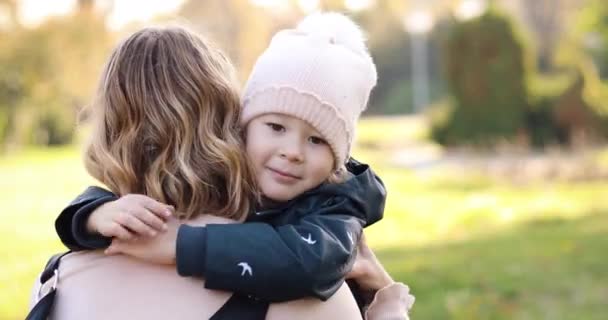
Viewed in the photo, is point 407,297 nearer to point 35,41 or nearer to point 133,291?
point 133,291

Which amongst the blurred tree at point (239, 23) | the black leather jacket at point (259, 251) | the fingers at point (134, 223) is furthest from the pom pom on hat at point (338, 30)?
the blurred tree at point (239, 23)

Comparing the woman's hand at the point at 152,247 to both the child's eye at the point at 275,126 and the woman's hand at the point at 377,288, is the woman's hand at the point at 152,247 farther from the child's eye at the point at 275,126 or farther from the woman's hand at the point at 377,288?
the woman's hand at the point at 377,288

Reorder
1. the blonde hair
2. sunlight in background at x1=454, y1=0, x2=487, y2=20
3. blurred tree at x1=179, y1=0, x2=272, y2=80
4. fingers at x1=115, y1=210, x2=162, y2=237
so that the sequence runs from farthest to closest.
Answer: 1. blurred tree at x1=179, y1=0, x2=272, y2=80
2. sunlight in background at x1=454, y1=0, x2=487, y2=20
3. the blonde hair
4. fingers at x1=115, y1=210, x2=162, y2=237

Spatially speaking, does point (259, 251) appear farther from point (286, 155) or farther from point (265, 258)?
point (286, 155)

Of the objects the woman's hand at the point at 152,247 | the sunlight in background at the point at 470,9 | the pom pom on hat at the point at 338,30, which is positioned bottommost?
the sunlight in background at the point at 470,9

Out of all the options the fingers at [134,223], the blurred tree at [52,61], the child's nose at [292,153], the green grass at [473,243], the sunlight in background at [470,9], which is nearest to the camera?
the fingers at [134,223]

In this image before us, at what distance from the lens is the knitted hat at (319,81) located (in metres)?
2.02

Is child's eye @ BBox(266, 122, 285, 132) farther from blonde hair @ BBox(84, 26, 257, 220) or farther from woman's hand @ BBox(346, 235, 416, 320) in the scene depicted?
woman's hand @ BBox(346, 235, 416, 320)

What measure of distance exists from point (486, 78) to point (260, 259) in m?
17.1

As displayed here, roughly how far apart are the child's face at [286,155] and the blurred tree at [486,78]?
16357mm

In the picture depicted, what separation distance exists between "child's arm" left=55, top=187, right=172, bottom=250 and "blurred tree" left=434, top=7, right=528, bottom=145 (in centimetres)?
1674

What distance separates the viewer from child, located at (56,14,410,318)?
5.47 feet

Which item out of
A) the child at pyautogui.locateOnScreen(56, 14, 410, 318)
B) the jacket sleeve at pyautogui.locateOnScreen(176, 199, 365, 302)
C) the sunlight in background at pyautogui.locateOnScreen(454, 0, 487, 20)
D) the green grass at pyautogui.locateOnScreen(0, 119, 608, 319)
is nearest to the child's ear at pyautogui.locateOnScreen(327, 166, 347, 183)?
the child at pyautogui.locateOnScreen(56, 14, 410, 318)

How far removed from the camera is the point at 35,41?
21266 millimetres
